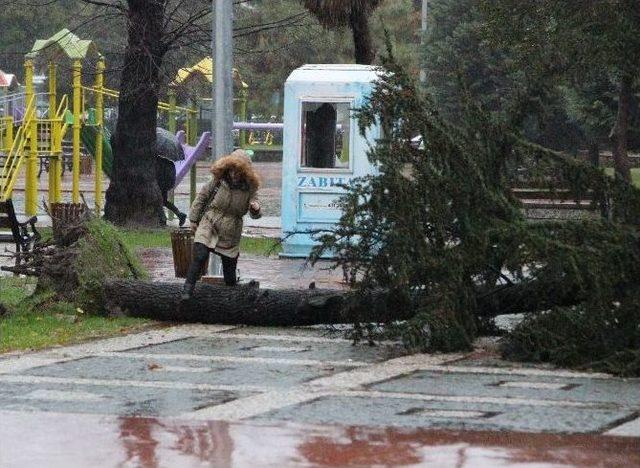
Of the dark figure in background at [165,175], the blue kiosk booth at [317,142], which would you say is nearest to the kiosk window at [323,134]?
the blue kiosk booth at [317,142]

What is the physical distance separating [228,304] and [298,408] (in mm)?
4358

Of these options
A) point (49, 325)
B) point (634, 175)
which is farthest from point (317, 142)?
point (634, 175)

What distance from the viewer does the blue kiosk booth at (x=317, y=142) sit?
68.5 feet

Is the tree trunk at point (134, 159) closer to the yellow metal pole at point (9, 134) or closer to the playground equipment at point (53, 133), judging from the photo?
the playground equipment at point (53, 133)

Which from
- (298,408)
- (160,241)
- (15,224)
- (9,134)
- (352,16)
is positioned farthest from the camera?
(352,16)

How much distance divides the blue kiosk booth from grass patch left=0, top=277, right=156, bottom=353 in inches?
261

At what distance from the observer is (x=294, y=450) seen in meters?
8.02

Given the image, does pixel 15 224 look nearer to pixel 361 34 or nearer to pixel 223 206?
pixel 223 206

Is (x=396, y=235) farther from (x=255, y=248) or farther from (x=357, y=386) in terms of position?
(x=255, y=248)

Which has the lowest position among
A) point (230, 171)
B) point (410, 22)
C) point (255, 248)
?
point (255, 248)

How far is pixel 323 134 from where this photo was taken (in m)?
21.3

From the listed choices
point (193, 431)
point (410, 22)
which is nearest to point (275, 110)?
point (410, 22)

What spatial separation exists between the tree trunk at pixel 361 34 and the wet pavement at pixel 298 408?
15628mm

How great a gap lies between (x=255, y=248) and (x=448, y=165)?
36.0 ft
